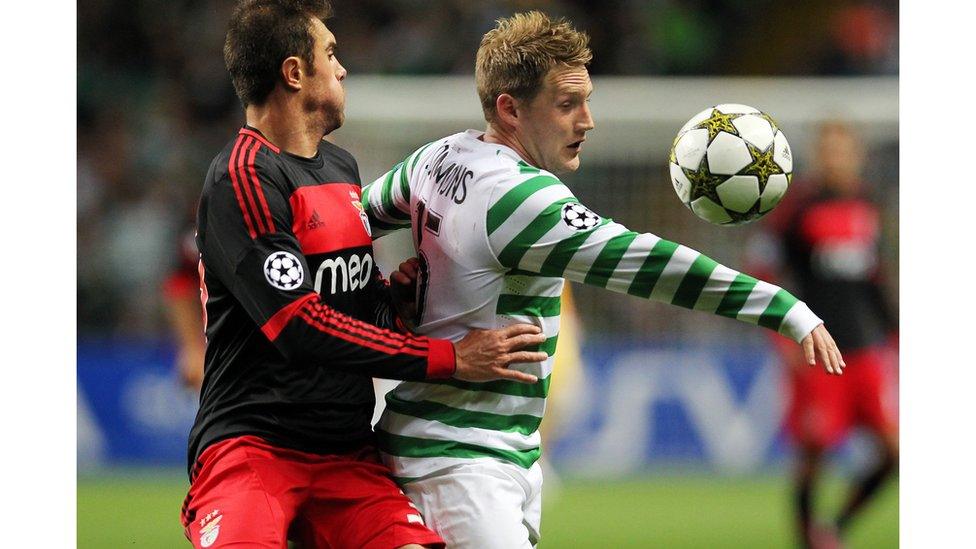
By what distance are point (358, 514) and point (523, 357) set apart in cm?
63

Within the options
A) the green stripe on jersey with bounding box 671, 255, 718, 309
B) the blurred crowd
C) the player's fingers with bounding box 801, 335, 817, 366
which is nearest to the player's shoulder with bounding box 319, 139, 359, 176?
the green stripe on jersey with bounding box 671, 255, 718, 309

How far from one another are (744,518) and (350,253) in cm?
550

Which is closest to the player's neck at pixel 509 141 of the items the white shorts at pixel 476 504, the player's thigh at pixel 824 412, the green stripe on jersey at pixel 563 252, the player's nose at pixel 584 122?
the player's nose at pixel 584 122

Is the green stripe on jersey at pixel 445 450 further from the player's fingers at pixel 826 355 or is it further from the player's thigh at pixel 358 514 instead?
the player's fingers at pixel 826 355

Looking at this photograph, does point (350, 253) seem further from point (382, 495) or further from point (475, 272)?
point (382, 495)

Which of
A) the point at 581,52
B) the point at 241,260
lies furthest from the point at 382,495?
the point at 581,52

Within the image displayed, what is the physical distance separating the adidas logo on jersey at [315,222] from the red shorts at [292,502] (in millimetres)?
608

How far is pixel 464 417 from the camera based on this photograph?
136 inches

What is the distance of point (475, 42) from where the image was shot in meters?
11.3

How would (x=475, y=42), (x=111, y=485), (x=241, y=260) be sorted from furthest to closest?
(x=475, y=42) < (x=111, y=485) < (x=241, y=260)

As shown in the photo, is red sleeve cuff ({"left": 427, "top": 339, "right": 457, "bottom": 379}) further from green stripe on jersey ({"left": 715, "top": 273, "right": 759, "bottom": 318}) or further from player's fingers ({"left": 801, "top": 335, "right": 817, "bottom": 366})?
player's fingers ({"left": 801, "top": 335, "right": 817, "bottom": 366})

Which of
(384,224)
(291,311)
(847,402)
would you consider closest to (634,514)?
(847,402)

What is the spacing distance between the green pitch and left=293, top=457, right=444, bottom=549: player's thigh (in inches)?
159

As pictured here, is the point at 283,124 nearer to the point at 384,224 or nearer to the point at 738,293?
the point at 384,224
